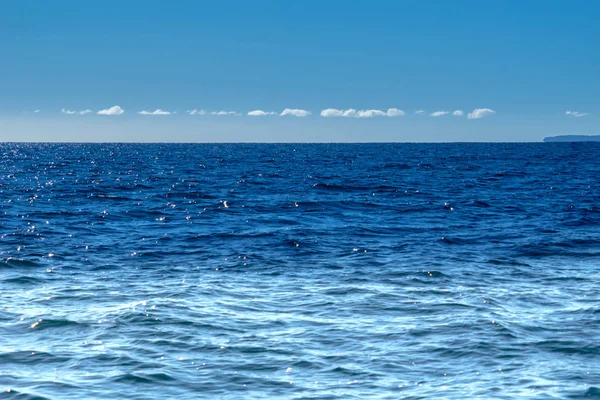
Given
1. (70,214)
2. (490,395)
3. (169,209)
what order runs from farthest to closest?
1. (169,209)
2. (70,214)
3. (490,395)

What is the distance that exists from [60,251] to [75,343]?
11889 millimetres

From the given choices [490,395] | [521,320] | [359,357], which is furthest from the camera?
[521,320]

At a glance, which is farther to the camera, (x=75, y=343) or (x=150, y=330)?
(x=150, y=330)

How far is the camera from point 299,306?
53.7 ft

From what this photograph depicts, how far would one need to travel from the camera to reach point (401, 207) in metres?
40.5

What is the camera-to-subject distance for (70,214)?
3653 cm

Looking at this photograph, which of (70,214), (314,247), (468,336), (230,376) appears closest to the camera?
(230,376)

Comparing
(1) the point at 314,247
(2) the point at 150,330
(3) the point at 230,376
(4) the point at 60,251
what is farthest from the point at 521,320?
(4) the point at 60,251

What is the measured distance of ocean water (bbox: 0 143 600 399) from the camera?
37.7 feet

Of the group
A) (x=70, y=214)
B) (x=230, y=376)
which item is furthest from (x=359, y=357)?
(x=70, y=214)

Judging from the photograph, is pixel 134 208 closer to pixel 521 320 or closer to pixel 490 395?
pixel 521 320

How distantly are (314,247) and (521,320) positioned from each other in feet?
38.6

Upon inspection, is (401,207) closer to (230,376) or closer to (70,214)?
(70,214)

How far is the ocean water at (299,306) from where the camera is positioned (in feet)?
37.7
